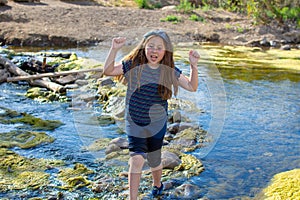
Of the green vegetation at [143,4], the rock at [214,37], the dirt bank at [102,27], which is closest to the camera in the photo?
the dirt bank at [102,27]

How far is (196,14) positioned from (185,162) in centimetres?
1650

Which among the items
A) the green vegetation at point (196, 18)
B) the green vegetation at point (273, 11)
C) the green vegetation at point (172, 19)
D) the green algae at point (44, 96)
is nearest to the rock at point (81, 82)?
the green algae at point (44, 96)

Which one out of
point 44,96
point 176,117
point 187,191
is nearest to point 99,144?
point 176,117

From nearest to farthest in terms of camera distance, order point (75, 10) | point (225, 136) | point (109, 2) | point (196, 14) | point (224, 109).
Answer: point (225, 136) → point (224, 109) → point (75, 10) → point (196, 14) → point (109, 2)

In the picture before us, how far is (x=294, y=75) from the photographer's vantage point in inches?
411

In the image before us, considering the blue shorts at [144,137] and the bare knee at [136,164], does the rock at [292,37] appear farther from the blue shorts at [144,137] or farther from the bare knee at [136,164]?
the bare knee at [136,164]

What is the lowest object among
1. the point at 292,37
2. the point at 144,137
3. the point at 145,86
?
the point at 292,37

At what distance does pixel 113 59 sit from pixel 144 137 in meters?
0.71

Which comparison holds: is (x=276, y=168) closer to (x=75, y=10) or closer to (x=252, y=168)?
(x=252, y=168)

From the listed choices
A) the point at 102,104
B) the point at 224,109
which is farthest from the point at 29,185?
the point at 224,109

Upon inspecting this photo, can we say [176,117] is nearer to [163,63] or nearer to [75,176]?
[75,176]

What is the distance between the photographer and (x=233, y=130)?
6.14 metres

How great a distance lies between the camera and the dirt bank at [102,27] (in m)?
14.7

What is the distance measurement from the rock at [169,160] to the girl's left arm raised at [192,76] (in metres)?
1.39
